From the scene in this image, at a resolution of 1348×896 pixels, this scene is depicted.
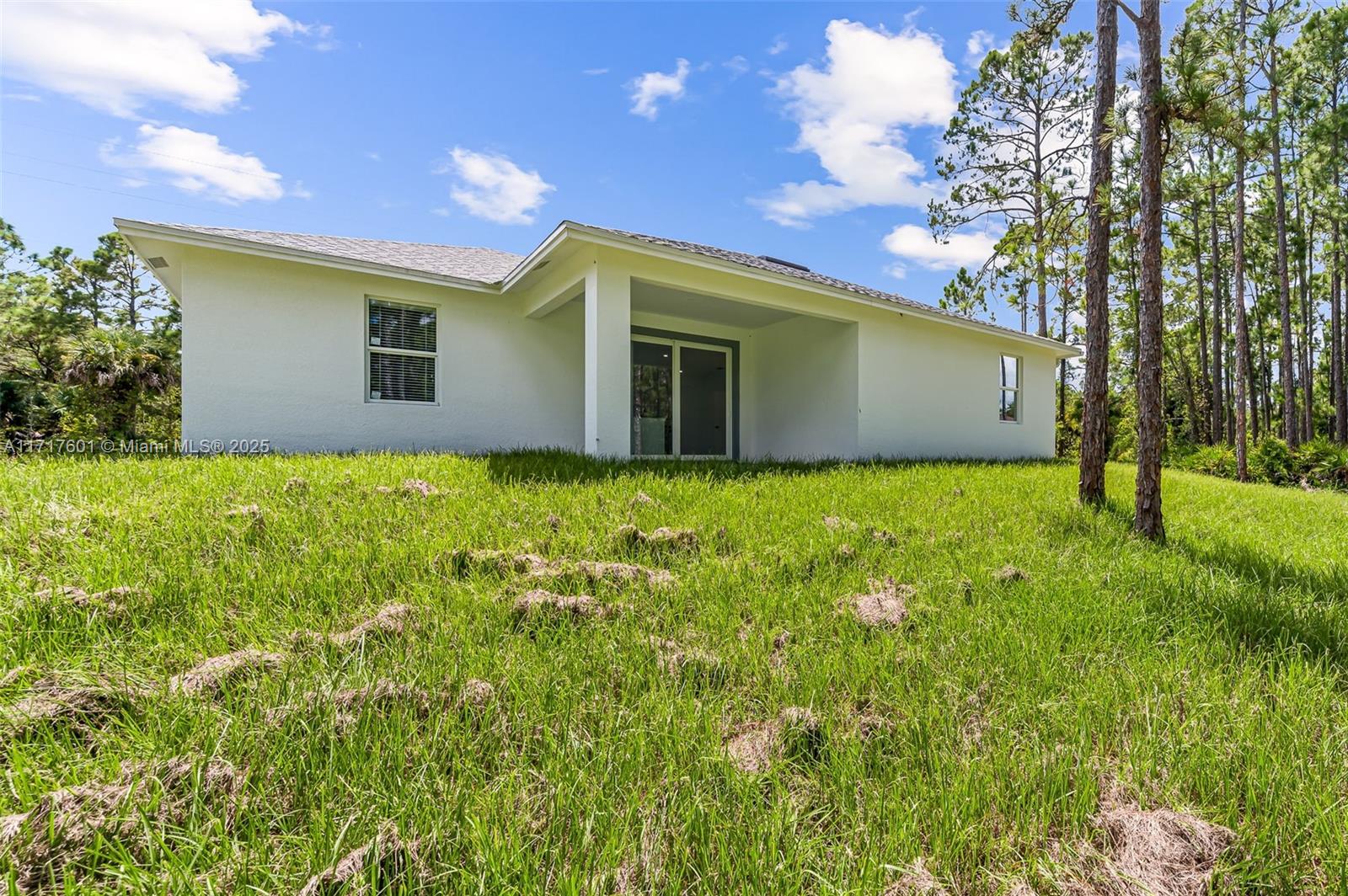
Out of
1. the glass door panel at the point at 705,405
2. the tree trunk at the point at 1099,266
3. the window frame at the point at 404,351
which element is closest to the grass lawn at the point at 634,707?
the tree trunk at the point at 1099,266

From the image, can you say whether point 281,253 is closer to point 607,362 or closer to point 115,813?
point 607,362

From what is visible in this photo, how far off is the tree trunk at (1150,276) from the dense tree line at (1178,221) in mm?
17

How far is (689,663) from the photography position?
2.17 meters

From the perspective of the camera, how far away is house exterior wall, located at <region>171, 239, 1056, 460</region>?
6.96m

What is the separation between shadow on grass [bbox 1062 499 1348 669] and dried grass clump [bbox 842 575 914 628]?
4.18 feet

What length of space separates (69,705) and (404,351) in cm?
715

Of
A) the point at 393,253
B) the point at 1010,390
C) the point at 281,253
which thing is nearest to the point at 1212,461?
the point at 1010,390

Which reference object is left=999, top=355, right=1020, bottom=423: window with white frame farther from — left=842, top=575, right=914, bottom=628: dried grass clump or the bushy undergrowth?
left=842, top=575, right=914, bottom=628: dried grass clump

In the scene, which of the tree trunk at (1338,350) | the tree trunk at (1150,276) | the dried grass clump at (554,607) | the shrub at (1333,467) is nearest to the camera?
the dried grass clump at (554,607)

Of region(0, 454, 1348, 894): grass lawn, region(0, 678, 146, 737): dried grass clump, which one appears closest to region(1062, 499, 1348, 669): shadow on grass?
region(0, 454, 1348, 894): grass lawn

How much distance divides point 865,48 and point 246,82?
9.06m

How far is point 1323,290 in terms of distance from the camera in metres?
18.3

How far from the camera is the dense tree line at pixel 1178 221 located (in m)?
4.58

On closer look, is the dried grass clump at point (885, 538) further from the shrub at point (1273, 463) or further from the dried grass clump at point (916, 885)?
the shrub at point (1273, 463)
